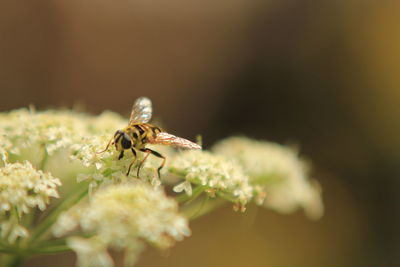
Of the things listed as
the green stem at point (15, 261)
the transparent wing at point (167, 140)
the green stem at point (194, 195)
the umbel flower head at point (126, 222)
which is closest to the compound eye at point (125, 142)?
the transparent wing at point (167, 140)

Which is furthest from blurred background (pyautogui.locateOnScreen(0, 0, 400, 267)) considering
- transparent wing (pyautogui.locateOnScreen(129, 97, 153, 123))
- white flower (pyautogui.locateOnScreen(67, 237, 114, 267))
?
white flower (pyautogui.locateOnScreen(67, 237, 114, 267))

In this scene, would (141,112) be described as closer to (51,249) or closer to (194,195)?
(194,195)

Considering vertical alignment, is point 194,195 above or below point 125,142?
below

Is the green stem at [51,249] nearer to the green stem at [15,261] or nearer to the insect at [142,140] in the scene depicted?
the green stem at [15,261]

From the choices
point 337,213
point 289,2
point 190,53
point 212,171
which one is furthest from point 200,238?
point 289,2

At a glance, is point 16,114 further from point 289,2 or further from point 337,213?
point 289,2

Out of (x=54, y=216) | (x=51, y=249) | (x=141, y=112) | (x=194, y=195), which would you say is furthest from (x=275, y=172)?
(x=51, y=249)
